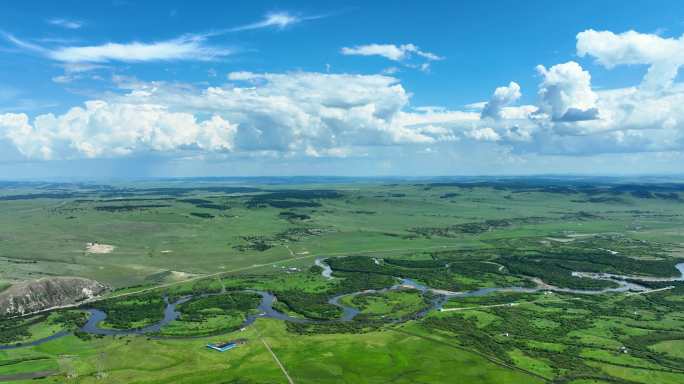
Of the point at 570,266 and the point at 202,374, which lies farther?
the point at 570,266

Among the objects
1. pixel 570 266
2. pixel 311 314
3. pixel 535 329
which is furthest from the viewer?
pixel 570 266

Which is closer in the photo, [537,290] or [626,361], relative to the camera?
[626,361]

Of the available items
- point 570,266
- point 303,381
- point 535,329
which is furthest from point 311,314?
point 570,266

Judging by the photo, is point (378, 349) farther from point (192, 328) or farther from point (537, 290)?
point (537, 290)

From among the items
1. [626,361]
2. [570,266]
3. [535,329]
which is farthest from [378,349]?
[570,266]

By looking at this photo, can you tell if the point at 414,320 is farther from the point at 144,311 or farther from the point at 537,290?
the point at 144,311

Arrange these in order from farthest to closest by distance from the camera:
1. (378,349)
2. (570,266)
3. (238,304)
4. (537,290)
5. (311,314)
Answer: (570,266)
(537,290)
(238,304)
(311,314)
(378,349)

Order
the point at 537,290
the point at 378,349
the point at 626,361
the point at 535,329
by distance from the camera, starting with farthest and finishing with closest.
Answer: the point at 537,290 < the point at 535,329 < the point at 378,349 < the point at 626,361

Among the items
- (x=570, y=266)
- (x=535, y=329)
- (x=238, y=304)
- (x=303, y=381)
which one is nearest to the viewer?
(x=303, y=381)
